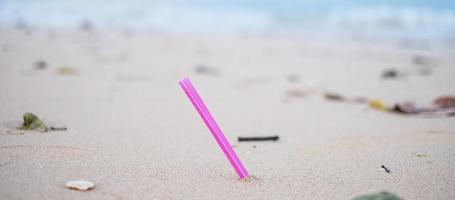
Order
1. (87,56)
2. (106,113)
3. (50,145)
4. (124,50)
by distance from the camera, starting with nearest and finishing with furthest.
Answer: (50,145), (106,113), (87,56), (124,50)

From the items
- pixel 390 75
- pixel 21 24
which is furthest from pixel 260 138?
pixel 21 24

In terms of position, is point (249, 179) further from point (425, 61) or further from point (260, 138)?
point (425, 61)

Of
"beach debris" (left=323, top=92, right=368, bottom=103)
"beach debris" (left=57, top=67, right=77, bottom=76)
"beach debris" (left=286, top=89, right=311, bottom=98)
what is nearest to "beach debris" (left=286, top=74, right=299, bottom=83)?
"beach debris" (left=286, top=89, right=311, bottom=98)

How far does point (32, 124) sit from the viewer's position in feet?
10.1

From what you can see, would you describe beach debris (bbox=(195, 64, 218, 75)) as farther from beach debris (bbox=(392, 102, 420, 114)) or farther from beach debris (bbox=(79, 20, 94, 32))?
beach debris (bbox=(79, 20, 94, 32))

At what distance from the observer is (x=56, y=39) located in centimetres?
827

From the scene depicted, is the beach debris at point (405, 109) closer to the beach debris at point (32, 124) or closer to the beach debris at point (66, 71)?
the beach debris at point (32, 124)

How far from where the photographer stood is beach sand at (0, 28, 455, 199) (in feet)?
7.61

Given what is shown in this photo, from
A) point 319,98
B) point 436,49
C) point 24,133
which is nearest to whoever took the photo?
point 24,133

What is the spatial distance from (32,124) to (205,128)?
1208mm

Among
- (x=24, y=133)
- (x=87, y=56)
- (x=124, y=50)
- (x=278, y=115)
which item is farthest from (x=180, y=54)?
(x=24, y=133)

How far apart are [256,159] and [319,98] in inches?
106

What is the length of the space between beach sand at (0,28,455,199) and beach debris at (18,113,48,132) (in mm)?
88

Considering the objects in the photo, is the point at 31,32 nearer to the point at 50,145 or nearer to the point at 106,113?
the point at 106,113
